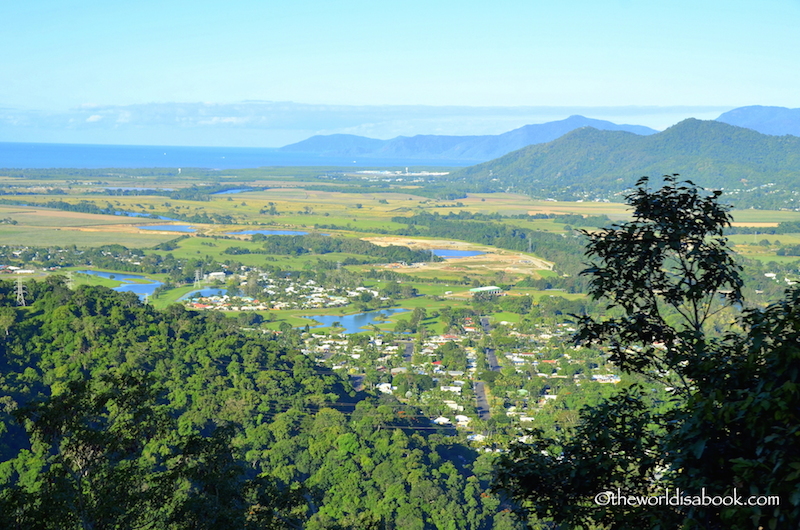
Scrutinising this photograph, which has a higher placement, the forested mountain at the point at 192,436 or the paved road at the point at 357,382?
the forested mountain at the point at 192,436

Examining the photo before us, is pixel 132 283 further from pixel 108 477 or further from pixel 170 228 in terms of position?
pixel 108 477

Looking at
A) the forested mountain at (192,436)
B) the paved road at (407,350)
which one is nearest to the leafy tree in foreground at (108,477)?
the forested mountain at (192,436)

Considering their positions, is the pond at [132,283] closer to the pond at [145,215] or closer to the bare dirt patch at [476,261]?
the bare dirt patch at [476,261]

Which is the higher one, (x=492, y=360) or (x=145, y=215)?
(x=145, y=215)

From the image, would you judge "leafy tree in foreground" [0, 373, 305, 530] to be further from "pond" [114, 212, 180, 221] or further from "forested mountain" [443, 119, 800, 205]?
"forested mountain" [443, 119, 800, 205]

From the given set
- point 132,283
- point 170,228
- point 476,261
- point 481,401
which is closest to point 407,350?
point 481,401

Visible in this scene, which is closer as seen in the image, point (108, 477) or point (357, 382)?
point (108, 477)

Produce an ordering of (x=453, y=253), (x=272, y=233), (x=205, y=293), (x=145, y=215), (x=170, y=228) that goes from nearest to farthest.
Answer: (x=205, y=293), (x=453, y=253), (x=170, y=228), (x=272, y=233), (x=145, y=215)
